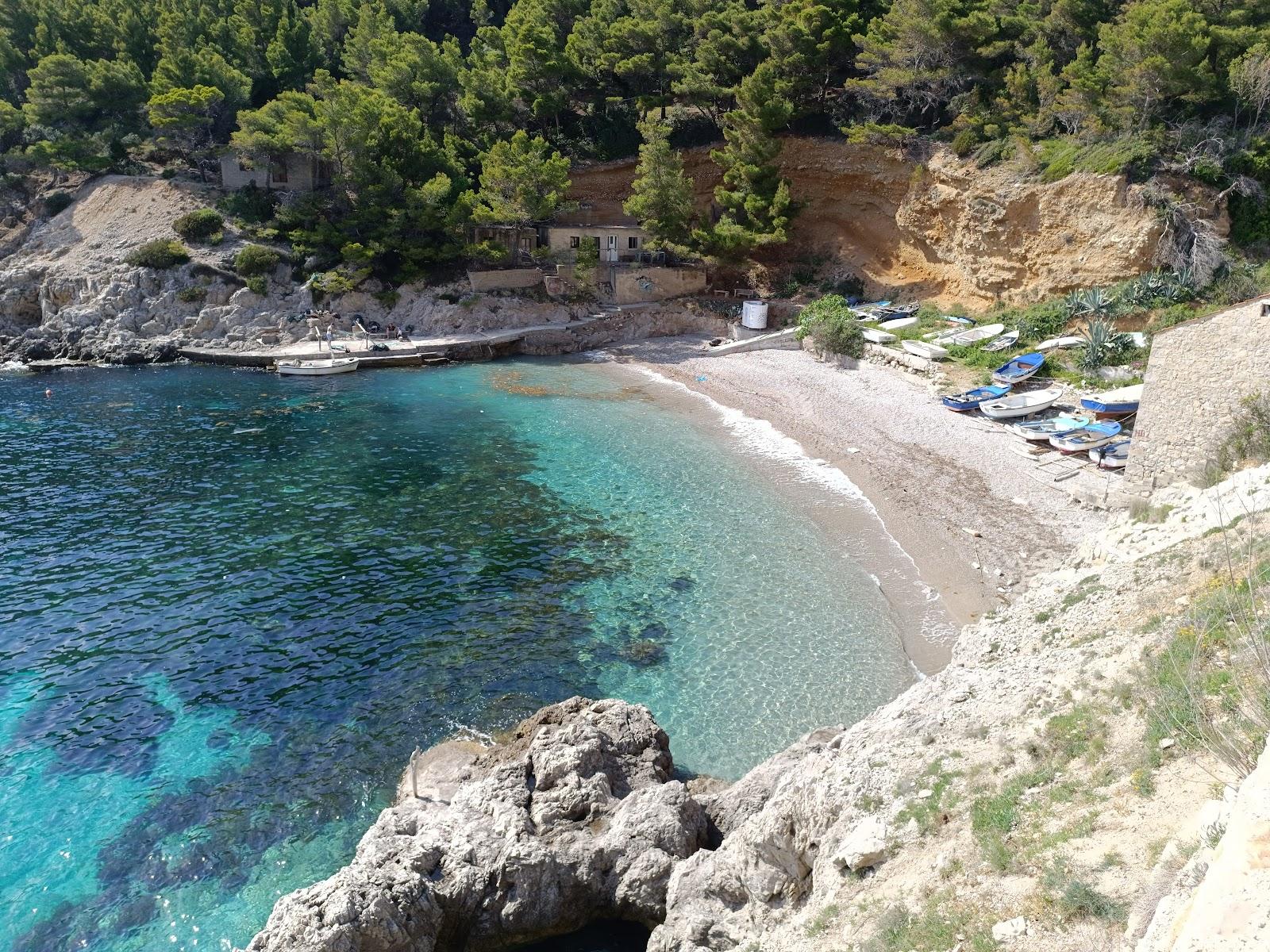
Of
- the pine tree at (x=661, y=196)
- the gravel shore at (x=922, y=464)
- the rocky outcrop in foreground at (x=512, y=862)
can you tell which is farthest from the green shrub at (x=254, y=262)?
the rocky outcrop in foreground at (x=512, y=862)

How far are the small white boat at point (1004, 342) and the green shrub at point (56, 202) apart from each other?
5381 cm

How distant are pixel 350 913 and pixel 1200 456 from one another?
65.9ft

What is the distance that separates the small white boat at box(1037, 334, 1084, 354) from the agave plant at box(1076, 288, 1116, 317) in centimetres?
123

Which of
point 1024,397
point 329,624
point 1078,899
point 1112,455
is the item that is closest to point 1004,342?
point 1024,397

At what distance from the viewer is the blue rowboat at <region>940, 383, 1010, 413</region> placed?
1170 inches

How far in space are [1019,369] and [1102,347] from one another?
2.86 m

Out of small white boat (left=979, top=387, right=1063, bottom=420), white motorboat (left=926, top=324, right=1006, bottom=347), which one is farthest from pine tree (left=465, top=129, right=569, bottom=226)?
small white boat (left=979, top=387, right=1063, bottom=420)

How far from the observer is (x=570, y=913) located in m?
11.2

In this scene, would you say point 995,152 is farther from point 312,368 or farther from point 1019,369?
point 312,368

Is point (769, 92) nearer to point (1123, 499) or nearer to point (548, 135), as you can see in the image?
point (548, 135)

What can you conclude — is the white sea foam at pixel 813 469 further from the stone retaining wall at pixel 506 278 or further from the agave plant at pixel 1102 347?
the stone retaining wall at pixel 506 278

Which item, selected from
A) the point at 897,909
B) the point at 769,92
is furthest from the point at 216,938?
the point at 769,92

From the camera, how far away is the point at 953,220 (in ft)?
131

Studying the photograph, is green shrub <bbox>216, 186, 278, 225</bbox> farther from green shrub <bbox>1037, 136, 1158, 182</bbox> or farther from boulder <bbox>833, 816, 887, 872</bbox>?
boulder <bbox>833, 816, 887, 872</bbox>
